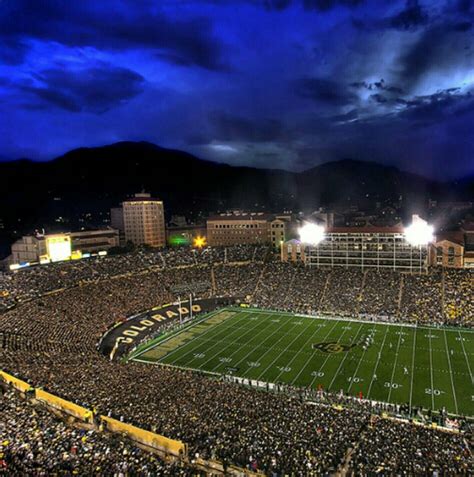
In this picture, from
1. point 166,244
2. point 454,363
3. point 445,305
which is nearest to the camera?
point 454,363

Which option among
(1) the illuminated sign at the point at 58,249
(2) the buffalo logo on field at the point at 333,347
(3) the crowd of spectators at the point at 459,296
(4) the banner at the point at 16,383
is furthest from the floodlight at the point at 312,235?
(4) the banner at the point at 16,383

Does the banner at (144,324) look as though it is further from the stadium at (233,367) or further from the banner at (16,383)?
the banner at (16,383)

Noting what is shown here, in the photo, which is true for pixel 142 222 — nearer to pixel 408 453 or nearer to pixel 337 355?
pixel 337 355

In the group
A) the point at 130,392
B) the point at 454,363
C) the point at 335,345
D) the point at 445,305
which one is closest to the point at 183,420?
the point at 130,392

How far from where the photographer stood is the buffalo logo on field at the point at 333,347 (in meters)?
37.1

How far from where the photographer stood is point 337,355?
3619cm

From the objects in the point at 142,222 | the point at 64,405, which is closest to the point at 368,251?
the point at 64,405

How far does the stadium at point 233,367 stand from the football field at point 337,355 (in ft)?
0.60

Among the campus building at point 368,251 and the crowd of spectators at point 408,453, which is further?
the campus building at point 368,251

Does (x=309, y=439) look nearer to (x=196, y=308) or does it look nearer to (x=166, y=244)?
(x=196, y=308)

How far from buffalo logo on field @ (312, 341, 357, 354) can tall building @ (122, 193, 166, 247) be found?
82.2 meters

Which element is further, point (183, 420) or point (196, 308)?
point (196, 308)

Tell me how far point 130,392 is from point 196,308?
29.0 m

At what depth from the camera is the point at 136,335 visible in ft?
139
